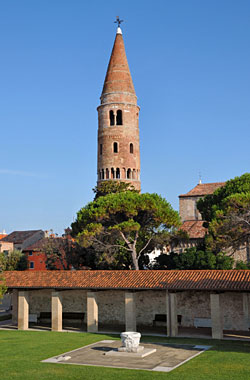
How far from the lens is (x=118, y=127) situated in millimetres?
52750

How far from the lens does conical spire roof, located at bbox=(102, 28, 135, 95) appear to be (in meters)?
54.1

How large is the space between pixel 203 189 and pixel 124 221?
28.8 m

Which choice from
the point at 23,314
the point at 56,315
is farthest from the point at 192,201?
the point at 23,314

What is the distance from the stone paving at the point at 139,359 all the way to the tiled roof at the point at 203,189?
134 feet

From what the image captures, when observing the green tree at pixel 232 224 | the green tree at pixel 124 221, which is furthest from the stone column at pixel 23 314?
the green tree at pixel 232 224

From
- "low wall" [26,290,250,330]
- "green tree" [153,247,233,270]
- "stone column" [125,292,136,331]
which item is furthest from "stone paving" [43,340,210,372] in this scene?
"green tree" [153,247,233,270]

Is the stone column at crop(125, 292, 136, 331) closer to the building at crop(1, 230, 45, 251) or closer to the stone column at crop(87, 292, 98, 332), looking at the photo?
the stone column at crop(87, 292, 98, 332)

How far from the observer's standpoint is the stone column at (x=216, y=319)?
20.3 metres

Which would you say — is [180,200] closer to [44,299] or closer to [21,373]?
[44,299]

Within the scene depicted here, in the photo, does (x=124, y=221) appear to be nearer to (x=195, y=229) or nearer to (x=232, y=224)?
(x=232, y=224)

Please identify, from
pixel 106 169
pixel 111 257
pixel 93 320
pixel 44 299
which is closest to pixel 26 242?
pixel 106 169

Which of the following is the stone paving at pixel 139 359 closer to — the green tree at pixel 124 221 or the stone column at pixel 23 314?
the stone column at pixel 23 314

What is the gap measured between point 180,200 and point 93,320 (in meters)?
38.4

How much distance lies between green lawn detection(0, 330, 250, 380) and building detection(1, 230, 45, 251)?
41.0 meters
